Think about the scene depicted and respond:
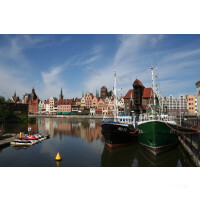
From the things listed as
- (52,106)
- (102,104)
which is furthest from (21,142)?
(52,106)

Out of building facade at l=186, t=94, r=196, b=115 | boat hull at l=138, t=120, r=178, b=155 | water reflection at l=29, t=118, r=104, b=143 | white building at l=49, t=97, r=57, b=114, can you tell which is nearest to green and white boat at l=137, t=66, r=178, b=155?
boat hull at l=138, t=120, r=178, b=155

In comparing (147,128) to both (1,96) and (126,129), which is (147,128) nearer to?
(126,129)

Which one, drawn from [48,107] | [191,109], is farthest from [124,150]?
[48,107]

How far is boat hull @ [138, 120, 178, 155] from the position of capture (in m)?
20.3

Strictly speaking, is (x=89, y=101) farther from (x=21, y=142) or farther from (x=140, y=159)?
(x=140, y=159)

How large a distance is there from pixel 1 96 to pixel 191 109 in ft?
283

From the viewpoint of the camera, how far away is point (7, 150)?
74.4 ft

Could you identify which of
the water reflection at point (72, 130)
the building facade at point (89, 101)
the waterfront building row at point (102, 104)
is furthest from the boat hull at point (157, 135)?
the building facade at point (89, 101)

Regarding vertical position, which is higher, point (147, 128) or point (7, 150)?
point (147, 128)

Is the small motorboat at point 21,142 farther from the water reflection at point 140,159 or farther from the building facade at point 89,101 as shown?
the building facade at point 89,101

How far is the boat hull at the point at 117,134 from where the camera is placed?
76.7 ft

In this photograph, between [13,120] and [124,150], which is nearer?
[124,150]

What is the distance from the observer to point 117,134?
2369 centimetres

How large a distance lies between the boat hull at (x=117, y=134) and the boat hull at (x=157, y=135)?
2.62 metres
